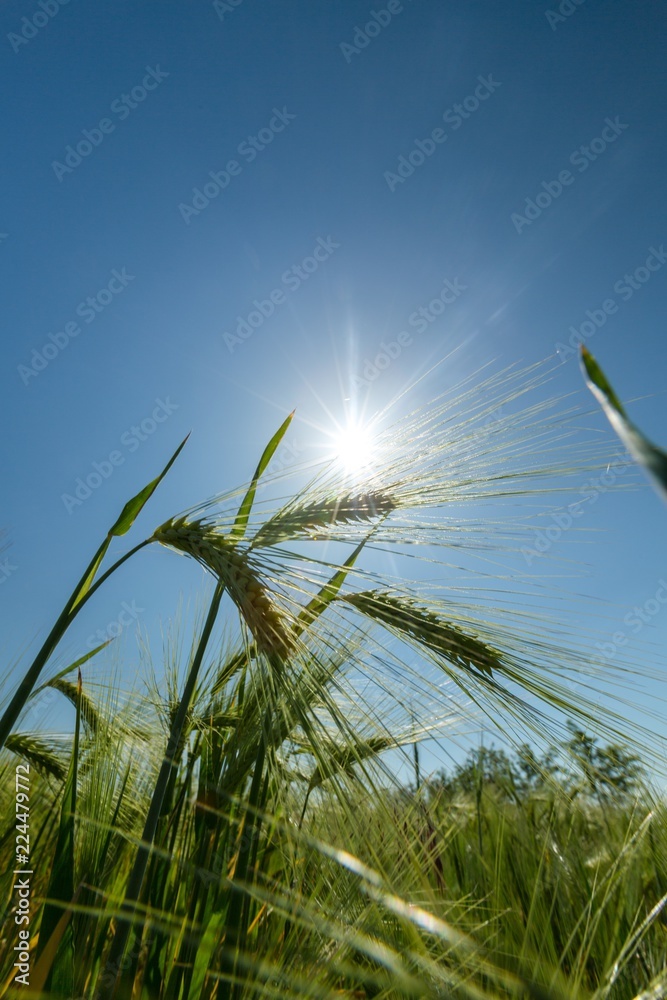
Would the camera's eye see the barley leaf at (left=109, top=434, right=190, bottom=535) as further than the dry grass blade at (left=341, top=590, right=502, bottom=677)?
Yes

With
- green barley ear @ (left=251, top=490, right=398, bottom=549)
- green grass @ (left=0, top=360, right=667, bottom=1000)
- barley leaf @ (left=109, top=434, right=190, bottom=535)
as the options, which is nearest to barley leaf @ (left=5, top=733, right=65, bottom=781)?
green grass @ (left=0, top=360, right=667, bottom=1000)

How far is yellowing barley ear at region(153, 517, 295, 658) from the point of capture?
1441 millimetres

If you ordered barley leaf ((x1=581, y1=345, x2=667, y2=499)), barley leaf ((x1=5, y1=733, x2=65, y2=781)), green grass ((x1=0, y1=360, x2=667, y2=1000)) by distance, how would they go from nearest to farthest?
1. barley leaf ((x1=581, y1=345, x2=667, y2=499))
2. green grass ((x1=0, y1=360, x2=667, y2=1000))
3. barley leaf ((x1=5, y1=733, x2=65, y2=781))

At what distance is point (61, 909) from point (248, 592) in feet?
2.95

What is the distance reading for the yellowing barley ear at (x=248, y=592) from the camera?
1.44 m

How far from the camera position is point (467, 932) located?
1.62 meters

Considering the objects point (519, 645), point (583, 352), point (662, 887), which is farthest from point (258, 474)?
point (662, 887)

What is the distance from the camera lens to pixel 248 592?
148 centimetres

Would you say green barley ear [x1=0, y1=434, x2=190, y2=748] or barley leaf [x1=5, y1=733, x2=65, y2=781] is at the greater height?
green barley ear [x1=0, y1=434, x2=190, y2=748]

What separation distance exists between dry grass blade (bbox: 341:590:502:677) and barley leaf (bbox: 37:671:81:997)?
3.11 feet

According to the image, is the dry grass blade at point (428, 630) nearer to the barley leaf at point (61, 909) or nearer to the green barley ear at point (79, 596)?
the green barley ear at point (79, 596)

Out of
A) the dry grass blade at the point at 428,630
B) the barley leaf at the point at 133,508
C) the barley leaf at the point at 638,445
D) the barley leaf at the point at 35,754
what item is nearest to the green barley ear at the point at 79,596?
the barley leaf at the point at 133,508

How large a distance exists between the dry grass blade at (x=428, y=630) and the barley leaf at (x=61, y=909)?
0.95 metres

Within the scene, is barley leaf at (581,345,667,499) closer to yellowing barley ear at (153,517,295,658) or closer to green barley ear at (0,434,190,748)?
yellowing barley ear at (153,517,295,658)
